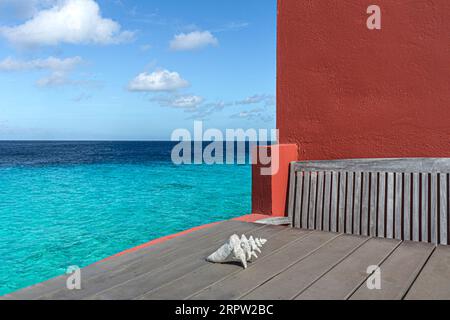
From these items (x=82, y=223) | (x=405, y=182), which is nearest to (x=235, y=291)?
(x=405, y=182)

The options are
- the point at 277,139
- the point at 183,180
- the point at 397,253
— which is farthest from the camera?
the point at 183,180

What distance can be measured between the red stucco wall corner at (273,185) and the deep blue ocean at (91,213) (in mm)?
6735

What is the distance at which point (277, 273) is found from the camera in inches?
71.0

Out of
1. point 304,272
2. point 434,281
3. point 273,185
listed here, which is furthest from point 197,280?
point 273,185

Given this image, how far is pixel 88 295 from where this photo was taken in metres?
1.55

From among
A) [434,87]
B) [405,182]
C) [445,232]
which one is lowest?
[445,232]

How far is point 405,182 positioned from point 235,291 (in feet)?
6.61

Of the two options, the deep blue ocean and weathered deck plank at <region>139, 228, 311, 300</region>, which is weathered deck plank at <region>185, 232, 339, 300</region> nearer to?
weathered deck plank at <region>139, 228, 311, 300</region>

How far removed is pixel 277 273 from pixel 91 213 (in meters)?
14.0

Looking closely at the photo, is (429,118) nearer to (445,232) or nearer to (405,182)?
(405,182)

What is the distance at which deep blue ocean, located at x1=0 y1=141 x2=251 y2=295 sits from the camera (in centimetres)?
914

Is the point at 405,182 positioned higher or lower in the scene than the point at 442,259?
higher

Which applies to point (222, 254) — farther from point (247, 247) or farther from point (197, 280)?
point (197, 280)

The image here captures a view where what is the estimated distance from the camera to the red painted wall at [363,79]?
299 cm
